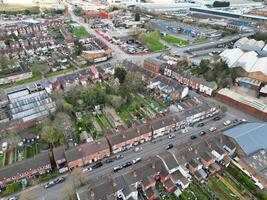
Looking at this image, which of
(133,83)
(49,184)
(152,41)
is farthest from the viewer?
(152,41)

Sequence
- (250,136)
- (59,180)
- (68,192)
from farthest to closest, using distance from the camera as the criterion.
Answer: (250,136) → (59,180) → (68,192)

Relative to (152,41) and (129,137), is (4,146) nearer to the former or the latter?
(129,137)

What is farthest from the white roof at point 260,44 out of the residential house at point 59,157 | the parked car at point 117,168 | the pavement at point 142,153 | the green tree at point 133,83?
the residential house at point 59,157

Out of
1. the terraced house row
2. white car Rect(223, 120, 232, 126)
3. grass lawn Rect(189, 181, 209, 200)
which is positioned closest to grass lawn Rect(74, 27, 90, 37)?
the terraced house row

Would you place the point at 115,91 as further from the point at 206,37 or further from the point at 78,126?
the point at 206,37

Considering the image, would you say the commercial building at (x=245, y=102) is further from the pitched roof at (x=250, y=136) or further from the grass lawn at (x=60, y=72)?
the grass lawn at (x=60, y=72)

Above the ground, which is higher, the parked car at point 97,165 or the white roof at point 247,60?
the white roof at point 247,60

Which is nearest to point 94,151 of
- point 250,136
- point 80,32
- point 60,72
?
point 250,136
